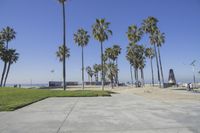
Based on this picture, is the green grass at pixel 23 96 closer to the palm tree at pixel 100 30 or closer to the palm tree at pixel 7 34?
the palm tree at pixel 100 30

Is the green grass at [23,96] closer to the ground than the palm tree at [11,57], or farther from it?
closer to the ground

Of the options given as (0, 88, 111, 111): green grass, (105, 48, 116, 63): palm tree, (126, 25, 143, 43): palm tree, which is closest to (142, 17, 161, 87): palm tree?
(126, 25, 143, 43): palm tree

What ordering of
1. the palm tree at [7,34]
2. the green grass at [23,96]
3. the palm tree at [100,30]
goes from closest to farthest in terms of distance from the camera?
the green grass at [23,96], the palm tree at [100,30], the palm tree at [7,34]

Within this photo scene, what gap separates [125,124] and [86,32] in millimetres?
60845

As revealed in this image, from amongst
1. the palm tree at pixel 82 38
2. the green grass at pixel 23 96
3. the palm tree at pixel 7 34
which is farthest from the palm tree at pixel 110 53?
the green grass at pixel 23 96

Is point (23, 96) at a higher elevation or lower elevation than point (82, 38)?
lower

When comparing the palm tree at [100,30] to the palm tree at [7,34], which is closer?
the palm tree at [100,30]

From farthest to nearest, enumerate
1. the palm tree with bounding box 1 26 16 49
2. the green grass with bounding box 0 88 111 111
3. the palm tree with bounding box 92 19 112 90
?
the palm tree with bounding box 1 26 16 49, the palm tree with bounding box 92 19 112 90, the green grass with bounding box 0 88 111 111

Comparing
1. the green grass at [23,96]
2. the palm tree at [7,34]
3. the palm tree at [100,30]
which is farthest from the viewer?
the palm tree at [7,34]

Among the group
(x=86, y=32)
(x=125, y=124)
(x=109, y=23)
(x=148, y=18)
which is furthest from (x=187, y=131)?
(x=86, y=32)

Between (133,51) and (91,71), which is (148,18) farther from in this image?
(91,71)

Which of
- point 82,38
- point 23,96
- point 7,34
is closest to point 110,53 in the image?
point 82,38

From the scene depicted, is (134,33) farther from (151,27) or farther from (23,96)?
(23,96)

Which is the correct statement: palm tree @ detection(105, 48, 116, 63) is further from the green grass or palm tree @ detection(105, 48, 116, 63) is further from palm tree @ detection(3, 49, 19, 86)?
the green grass
